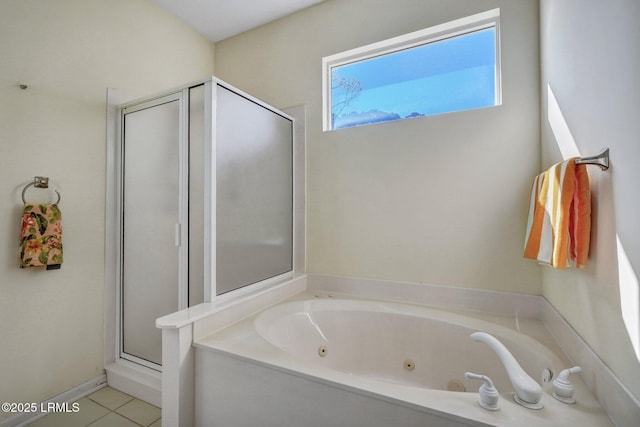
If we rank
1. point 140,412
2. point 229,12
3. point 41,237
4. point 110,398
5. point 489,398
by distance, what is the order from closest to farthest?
1. point 489,398
2. point 41,237
3. point 140,412
4. point 110,398
5. point 229,12

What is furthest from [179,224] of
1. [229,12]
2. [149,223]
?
[229,12]

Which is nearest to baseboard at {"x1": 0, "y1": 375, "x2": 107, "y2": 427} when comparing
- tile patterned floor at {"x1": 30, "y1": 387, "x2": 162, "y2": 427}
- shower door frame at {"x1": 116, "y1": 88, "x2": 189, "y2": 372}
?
tile patterned floor at {"x1": 30, "y1": 387, "x2": 162, "y2": 427}

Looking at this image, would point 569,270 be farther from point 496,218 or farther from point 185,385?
point 185,385

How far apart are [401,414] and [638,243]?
818mm

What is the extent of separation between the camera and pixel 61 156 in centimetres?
169

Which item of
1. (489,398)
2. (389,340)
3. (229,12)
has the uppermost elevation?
(229,12)

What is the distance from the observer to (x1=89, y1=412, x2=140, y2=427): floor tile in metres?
1.54

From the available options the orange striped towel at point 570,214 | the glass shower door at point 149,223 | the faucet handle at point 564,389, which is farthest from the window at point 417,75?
the faucet handle at point 564,389

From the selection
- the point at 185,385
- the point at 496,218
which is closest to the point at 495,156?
the point at 496,218

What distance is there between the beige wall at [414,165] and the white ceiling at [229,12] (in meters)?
0.09

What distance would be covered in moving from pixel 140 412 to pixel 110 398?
0.28 metres

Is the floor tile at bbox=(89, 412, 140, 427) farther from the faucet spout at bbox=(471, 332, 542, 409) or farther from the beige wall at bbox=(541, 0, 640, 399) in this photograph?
the beige wall at bbox=(541, 0, 640, 399)

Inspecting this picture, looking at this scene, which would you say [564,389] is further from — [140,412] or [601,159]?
[140,412]

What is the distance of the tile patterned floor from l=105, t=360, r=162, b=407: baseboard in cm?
4
